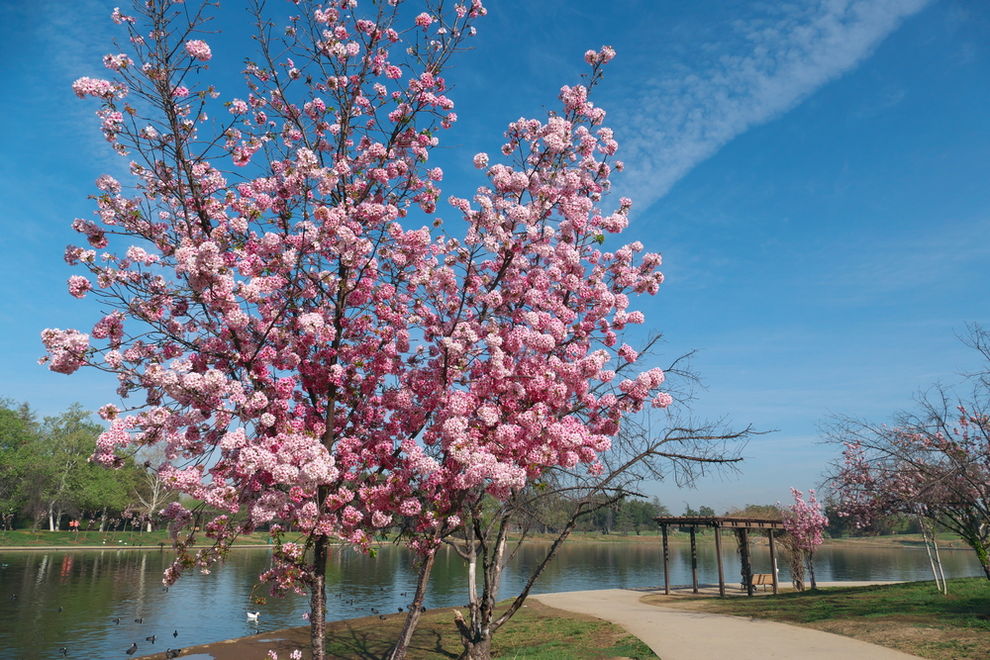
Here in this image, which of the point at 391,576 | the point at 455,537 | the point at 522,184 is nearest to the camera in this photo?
the point at 522,184

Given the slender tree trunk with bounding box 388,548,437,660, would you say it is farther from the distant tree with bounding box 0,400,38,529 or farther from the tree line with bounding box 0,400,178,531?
the distant tree with bounding box 0,400,38,529

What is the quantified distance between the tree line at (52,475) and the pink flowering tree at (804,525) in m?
49.4

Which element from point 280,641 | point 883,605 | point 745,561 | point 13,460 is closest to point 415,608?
point 280,641

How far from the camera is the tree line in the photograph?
53438mm

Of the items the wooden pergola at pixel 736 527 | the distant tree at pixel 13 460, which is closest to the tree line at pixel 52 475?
the distant tree at pixel 13 460

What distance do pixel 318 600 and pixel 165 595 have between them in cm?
2750

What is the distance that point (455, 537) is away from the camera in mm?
12125

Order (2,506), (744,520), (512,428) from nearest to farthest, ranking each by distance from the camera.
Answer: (512,428)
(744,520)
(2,506)

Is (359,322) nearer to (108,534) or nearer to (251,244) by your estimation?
(251,244)

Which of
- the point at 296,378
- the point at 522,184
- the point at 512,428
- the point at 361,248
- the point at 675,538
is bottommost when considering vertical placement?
the point at 675,538

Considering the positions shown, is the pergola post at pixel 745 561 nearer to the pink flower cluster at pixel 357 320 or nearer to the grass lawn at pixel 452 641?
the grass lawn at pixel 452 641

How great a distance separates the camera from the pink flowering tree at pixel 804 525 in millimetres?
26812

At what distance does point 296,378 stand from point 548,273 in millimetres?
3430

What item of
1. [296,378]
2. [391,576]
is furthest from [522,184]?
[391,576]
